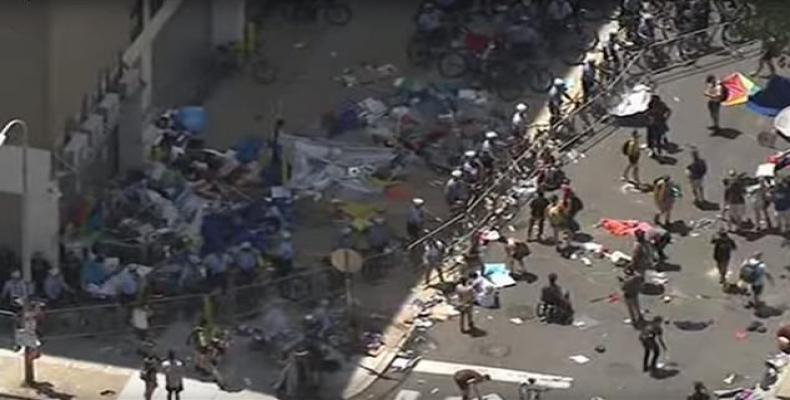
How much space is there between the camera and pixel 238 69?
49812 mm

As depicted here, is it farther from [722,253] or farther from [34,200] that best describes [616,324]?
[34,200]

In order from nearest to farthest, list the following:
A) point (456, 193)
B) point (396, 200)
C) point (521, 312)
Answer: point (521, 312) → point (456, 193) → point (396, 200)

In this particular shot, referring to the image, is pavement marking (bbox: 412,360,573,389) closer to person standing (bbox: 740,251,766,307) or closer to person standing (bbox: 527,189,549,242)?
person standing (bbox: 740,251,766,307)

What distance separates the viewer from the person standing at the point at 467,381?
→ 37.2 metres

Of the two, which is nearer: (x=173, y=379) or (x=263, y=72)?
(x=173, y=379)

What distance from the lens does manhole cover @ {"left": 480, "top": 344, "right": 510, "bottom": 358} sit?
128 feet

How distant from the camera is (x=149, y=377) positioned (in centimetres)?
3747

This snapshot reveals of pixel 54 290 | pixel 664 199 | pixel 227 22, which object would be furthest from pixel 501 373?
pixel 227 22

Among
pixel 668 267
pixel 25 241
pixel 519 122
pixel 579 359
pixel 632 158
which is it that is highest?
pixel 519 122

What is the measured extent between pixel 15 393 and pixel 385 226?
7.85 m

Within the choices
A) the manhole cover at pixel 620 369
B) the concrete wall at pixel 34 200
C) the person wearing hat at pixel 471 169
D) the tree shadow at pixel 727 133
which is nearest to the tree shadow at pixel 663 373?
the manhole cover at pixel 620 369

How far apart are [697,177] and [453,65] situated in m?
7.28

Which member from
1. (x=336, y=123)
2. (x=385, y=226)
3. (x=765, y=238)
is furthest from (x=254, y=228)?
(x=765, y=238)

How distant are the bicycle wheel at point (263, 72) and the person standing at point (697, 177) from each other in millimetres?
9349
